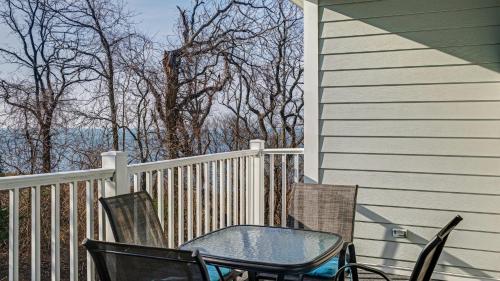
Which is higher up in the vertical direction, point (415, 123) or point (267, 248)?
point (415, 123)

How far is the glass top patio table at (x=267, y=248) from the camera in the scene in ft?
7.36

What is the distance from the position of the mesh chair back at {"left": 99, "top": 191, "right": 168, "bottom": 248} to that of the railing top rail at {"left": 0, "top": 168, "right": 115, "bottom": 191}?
0.27 metres

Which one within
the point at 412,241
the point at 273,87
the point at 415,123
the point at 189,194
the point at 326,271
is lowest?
the point at 412,241

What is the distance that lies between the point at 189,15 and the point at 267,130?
108 inches

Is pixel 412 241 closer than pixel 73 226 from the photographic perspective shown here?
No

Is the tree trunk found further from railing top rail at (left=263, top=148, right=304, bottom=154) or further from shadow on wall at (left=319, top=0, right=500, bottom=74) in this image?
shadow on wall at (left=319, top=0, right=500, bottom=74)

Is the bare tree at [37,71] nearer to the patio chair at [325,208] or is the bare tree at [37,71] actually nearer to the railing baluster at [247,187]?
the railing baluster at [247,187]

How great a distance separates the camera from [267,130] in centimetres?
890

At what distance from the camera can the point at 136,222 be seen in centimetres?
281

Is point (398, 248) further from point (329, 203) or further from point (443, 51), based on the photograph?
point (443, 51)

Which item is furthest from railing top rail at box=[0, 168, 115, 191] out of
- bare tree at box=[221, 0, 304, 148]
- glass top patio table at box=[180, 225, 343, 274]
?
bare tree at box=[221, 0, 304, 148]

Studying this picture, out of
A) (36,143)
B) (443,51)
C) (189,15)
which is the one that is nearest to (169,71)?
(189,15)

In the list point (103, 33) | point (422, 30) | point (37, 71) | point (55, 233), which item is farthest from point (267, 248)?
point (103, 33)

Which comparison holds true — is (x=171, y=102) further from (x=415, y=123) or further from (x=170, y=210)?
(x=415, y=123)
